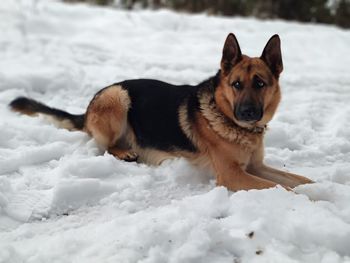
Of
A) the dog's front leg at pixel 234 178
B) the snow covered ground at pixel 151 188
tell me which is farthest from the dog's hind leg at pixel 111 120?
the dog's front leg at pixel 234 178

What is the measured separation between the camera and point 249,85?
3.88 metres

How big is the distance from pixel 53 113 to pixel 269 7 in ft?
40.5

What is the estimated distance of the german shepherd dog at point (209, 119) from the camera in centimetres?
388

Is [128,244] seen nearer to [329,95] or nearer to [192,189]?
[192,189]

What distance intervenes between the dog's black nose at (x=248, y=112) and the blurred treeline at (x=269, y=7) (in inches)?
481

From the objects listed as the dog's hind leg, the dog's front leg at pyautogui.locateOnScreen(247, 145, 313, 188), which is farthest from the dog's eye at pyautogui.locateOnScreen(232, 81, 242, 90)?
the dog's hind leg

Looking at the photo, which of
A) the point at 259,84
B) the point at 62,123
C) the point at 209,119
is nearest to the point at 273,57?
the point at 259,84

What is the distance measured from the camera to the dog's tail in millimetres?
4969

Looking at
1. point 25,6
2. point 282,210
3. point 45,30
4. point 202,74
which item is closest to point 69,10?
point 25,6

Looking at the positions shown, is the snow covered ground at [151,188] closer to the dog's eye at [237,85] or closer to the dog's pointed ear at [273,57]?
the dog's eye at [237,85]

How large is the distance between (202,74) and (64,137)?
3.44m

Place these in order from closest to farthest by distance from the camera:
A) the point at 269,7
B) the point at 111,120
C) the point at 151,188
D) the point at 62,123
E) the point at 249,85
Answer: the point at 151,188, the point at 249,85, the point at 111,120, the point at 62,123, the point at 269,7

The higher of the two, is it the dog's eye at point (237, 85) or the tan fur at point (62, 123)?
the dog's eye at point (237, 85)

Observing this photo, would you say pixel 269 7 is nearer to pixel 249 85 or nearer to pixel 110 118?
pixel 110 118
